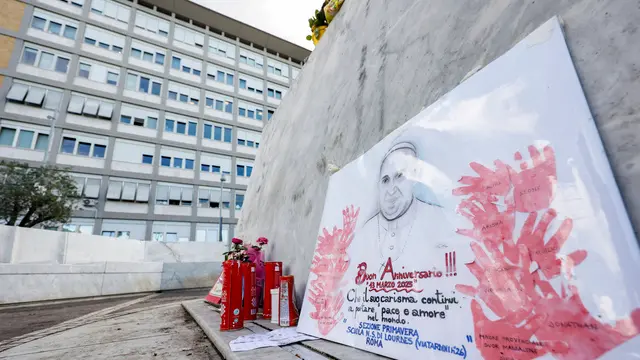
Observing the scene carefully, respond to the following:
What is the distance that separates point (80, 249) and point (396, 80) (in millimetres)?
9672

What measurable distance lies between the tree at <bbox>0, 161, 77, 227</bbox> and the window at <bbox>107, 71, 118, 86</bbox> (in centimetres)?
617

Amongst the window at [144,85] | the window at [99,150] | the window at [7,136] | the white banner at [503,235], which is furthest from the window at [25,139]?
the white banner at [503,235]

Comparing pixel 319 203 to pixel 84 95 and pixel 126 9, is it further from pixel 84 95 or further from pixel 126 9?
pixel 126 9

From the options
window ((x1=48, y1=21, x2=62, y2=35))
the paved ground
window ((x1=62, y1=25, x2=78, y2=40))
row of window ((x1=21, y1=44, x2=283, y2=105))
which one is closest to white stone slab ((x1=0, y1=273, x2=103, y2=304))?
the paved ground

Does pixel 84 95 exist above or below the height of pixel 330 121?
above

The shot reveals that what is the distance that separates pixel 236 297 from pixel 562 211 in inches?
69.5

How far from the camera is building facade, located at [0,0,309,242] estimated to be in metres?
14.0

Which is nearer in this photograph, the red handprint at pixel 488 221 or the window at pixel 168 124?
the red handprint at pixel 488 221

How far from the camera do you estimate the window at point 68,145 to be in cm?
1410

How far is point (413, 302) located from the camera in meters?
1.08

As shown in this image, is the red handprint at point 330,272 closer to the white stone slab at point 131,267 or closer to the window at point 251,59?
the white stone slab at point 131,267

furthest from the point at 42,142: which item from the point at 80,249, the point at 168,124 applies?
the point at 80,249

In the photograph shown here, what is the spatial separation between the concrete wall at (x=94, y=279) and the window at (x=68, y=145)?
9.91 metres

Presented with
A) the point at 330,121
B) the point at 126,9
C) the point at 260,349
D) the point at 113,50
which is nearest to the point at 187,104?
the point at 113,50
